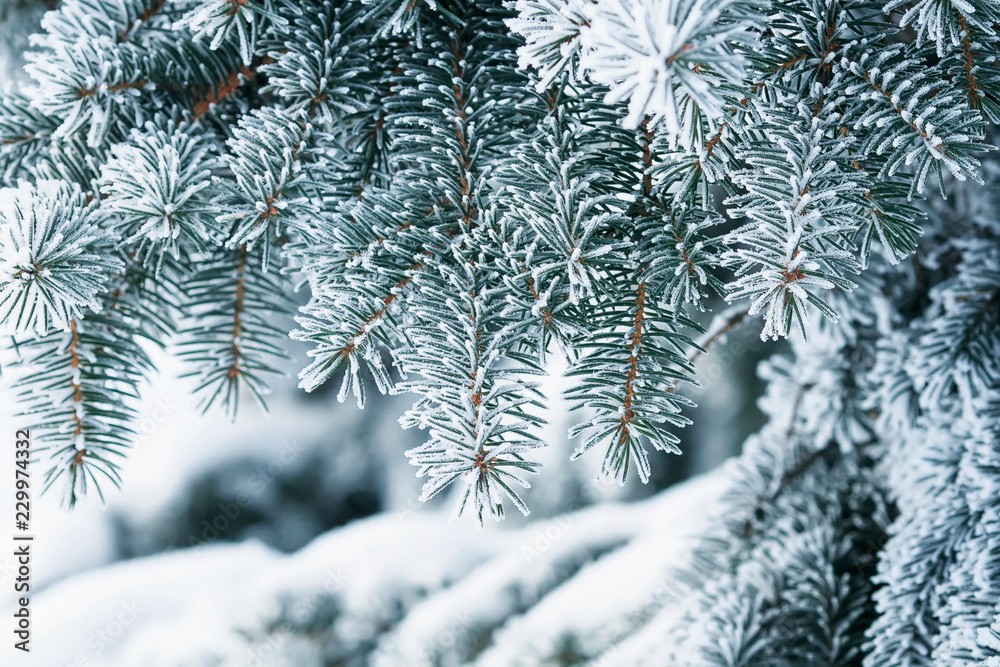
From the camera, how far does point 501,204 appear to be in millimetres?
365

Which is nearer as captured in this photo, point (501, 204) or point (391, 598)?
point (501, 204)

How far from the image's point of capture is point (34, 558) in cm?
119

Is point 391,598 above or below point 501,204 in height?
below

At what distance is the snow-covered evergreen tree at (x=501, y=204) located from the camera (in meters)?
0.32

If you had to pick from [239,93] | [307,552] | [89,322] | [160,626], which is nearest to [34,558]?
[160,626]

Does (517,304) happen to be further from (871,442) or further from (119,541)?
(119,541)

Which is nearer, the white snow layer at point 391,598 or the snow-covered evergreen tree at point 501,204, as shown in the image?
the snow-covered evergreen tree at point 501,204

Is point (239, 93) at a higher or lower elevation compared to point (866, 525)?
higher

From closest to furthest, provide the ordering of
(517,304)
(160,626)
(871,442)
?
(517,304)
(871,442)
(160,626)

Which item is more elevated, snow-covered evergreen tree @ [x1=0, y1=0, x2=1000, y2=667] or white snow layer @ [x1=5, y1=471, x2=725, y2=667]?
snow-covered evergreen tree @ [x1=0, y1=0, x2=1000, y2=667]

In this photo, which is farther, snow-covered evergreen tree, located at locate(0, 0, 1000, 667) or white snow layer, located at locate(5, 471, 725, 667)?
white snow layer, located at locate(5, 471, 725, 667)

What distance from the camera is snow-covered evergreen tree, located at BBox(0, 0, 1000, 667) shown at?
0.32 metres

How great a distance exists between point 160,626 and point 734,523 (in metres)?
0.91

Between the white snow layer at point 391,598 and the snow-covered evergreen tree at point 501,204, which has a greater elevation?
the snow-covered evergreen tree at point 501,204
